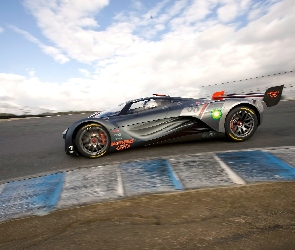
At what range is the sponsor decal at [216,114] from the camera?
16.6 ft

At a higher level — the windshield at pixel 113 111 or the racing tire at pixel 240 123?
the windshield at pixel 113 111

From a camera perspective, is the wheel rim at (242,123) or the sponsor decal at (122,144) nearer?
the sponsor decal at (122,144)

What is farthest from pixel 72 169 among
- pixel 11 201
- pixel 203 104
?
pixel 203 104

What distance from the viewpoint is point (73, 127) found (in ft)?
15.8

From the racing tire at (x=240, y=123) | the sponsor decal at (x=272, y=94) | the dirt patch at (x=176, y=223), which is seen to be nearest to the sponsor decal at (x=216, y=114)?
the racing tire at (x=240, y=123)

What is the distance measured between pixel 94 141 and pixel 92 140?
41 mm

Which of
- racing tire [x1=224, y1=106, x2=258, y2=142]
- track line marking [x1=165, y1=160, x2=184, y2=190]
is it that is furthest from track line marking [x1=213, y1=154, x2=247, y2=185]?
racing tire [x1=224, y1=106, x2=258, y2=142]

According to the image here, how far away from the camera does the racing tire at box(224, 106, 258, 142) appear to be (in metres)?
5.12

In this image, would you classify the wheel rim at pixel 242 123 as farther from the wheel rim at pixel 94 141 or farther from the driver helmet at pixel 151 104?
the wheel rim at pixel 94 141

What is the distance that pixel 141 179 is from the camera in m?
3.31

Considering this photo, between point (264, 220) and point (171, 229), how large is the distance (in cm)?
74

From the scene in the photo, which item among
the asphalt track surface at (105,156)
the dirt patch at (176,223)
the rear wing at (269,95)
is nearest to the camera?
the dirt patch at (176,223)

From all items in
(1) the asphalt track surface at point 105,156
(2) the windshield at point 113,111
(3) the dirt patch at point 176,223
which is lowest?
(3) the dirt patch at point 176,223

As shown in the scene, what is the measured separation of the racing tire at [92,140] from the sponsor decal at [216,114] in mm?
2015
